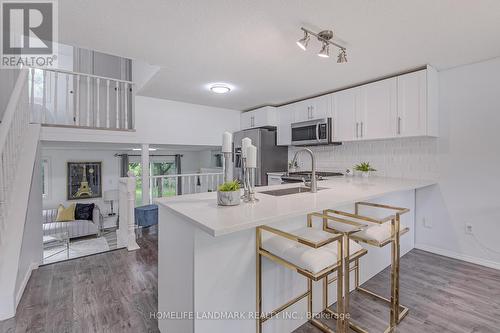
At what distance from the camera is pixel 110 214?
22.2 ft

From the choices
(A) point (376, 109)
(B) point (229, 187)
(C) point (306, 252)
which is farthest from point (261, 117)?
(C) point (306, 252)

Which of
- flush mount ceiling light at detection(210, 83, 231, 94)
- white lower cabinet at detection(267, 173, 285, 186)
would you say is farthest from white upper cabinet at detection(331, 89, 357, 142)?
flush mount ceiling light at detection(210, 83, 231, 94)

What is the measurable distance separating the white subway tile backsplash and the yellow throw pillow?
6147 mm

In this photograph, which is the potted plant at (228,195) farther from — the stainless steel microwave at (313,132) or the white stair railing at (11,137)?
the stainless steel microwave at (313,132)

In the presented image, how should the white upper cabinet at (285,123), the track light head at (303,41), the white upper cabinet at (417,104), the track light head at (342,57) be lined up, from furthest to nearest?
the white upper cabinet at (285,123) → the white upper cabinet at (417,104) → the track light head at (342,57) → the track light head at (303,41)

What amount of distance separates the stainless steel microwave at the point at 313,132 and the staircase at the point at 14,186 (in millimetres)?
3515

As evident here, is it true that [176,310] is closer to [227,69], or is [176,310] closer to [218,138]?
[227,69]

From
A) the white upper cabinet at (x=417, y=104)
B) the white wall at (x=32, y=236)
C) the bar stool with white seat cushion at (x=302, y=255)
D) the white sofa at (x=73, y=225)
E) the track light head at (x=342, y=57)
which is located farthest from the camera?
the white sofa at (x=73, y=225)

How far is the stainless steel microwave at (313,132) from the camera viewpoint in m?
3.54

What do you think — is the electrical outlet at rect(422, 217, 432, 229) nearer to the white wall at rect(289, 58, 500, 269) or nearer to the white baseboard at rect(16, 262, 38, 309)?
the white wall at rect(289, 58, 500, 269)

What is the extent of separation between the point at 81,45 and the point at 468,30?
3.43m

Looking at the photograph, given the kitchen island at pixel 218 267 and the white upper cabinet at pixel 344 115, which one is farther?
the white upper cabinet at pixel 344 115

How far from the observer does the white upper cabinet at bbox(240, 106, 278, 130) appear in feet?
14.6

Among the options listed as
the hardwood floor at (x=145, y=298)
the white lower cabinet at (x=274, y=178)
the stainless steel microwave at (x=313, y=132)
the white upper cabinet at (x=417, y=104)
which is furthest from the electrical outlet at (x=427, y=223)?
the white lower cabinet at (x=274, y=178)
